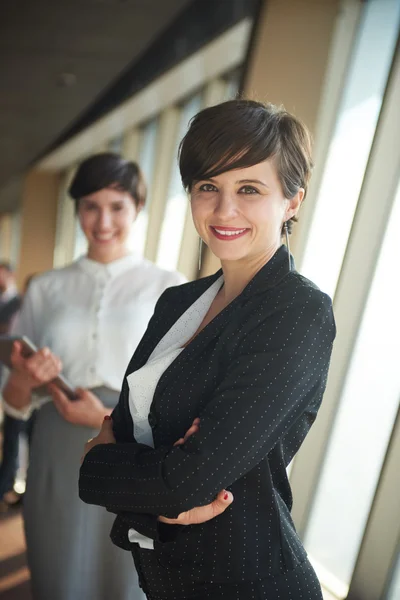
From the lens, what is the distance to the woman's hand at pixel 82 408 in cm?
196

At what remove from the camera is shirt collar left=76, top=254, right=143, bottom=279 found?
7.18 ft

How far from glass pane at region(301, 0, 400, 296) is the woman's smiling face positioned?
1.52m

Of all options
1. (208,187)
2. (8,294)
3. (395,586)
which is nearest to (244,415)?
(208,187)

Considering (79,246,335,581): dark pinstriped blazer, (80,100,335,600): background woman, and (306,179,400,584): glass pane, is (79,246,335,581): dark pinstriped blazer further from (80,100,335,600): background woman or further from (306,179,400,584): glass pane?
(306,179,400,584): glass pane

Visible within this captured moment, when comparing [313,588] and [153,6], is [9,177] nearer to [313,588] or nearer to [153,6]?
[153,6]

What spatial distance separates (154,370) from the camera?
1.19 metres

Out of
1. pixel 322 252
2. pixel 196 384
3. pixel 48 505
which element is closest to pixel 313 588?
pixel 196 384

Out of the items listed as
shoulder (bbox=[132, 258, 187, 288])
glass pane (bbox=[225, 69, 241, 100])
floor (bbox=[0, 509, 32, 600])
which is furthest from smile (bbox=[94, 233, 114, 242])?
glass pane (bbox=[225, 69, 241, 100])

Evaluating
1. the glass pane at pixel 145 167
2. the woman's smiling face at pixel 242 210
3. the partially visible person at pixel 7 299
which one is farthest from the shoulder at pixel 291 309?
the partially visible person at pixel 7 299

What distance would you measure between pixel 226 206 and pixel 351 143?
1786 mm

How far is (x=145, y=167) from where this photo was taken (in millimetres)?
6719

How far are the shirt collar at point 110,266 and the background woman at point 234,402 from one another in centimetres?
100

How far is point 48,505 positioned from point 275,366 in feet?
4.12

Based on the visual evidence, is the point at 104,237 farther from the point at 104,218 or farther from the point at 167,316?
the point at 167,316
